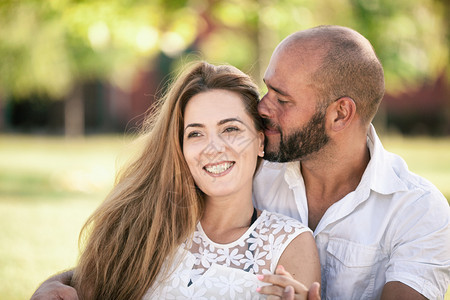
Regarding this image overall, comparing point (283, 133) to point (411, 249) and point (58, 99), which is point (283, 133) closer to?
point (411, 249)

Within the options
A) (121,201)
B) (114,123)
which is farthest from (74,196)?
(114,123)

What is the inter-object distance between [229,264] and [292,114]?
3.08ft

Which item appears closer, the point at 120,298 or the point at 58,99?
the point at 120,298

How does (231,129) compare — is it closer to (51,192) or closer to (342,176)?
(342,176)

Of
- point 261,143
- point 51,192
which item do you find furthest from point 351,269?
point 51,192

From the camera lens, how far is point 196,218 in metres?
3.07

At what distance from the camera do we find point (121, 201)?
3217mm

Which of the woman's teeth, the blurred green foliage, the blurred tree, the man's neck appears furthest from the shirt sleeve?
the blurred green foliage

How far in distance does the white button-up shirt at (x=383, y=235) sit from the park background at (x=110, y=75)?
1044 millimetres

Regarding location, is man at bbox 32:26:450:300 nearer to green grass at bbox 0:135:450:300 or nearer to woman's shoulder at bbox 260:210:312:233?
woman's shoulder at bbox 260:210:312:233

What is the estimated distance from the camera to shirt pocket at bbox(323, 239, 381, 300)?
2.97 meters

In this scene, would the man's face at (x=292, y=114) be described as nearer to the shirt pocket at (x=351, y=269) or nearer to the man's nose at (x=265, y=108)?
the man's nose at (x=265, y=108)

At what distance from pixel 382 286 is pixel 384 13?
294 inches

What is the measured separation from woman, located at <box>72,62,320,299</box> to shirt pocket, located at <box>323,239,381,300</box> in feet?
0.88
